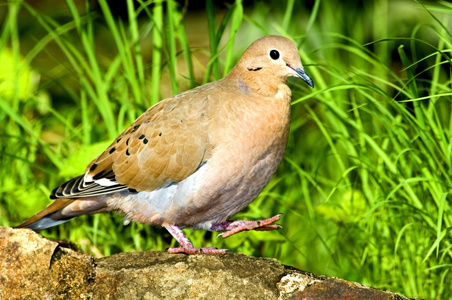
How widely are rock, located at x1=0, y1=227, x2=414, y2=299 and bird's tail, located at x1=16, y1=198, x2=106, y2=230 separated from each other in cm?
76

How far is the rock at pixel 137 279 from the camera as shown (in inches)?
106

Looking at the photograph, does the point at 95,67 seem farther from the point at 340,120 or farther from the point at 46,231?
the point at 340,120

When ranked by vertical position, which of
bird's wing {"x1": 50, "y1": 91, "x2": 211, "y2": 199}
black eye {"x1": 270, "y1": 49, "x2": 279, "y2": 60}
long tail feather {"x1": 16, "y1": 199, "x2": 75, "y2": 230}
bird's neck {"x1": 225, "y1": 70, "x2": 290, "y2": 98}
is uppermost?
black eye {"x1": 270, "y1": 49, "x2": 279, "y2": 60}

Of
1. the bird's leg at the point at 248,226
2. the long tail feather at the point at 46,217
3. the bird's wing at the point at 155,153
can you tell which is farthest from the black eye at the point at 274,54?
the long tail feather at the point at 46,217

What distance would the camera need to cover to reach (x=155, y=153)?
3.50 metres

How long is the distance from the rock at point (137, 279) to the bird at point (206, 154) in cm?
32

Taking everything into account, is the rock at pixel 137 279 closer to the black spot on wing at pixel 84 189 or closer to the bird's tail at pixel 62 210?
the black spot on wing at pixel 84 189

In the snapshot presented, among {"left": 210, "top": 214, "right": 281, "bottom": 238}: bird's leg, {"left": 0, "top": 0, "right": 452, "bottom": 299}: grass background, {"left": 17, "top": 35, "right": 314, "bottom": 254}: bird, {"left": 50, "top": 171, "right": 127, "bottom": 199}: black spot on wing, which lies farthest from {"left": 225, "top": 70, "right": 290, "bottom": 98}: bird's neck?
{"left": 50, "top": 171, "right": 127, "bottom": 199}: black spot on wing

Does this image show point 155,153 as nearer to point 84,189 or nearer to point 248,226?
point 84,189

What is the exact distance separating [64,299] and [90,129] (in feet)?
7.05

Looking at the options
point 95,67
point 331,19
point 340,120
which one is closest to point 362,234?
point 340,120

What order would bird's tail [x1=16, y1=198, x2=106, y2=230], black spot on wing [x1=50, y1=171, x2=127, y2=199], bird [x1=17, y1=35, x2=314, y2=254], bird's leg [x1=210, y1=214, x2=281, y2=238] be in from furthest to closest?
bird's tail [x1=16, y1=198, x2=106, y2=230]
black spot on wing [x1=50, y1=171, x2=127, y2=199]
bird's leg [x1=210, y1=214, x2=281, y2=238]
bird [x1=17, y1=35, x2=314, y2=254]

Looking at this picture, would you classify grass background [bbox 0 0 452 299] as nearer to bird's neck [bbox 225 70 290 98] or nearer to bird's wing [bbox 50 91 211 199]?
bird's neck [bbox 225 70 290 98]

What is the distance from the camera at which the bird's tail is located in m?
3.68
